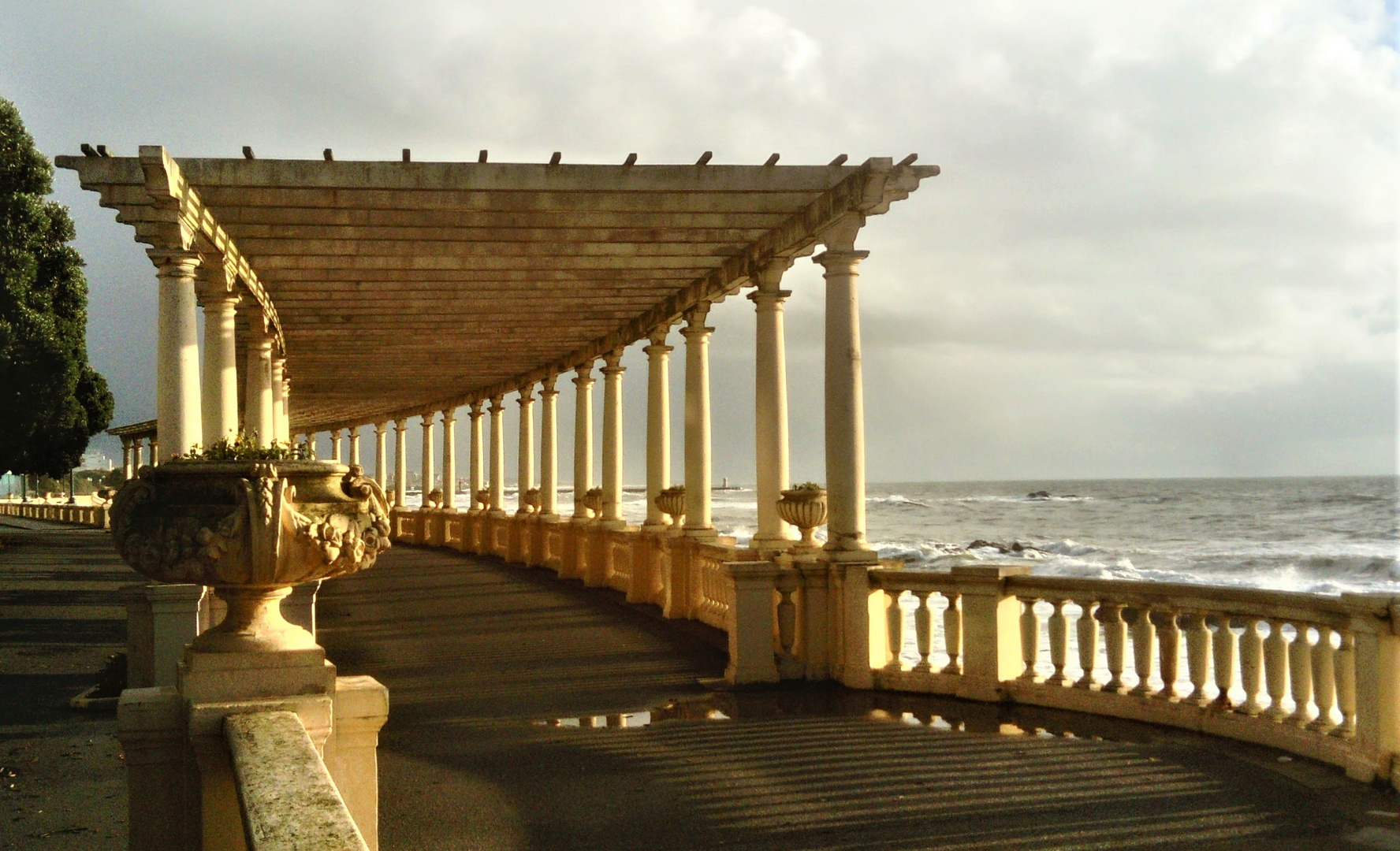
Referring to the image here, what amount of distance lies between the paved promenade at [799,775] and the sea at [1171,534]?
14116mm

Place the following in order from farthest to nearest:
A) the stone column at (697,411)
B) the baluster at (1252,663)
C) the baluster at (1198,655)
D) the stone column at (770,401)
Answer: the stone column at (697,411) → the stone column at (770,401) → the baluster at (1198,655) → the baluster at (1252,663)

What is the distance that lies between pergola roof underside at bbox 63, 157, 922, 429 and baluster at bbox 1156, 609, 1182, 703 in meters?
4.75

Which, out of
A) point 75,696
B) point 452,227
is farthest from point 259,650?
point 452,227

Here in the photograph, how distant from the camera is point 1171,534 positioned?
2621 inches

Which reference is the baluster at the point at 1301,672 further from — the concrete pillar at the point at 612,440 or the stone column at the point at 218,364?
the concrete pillar at the point at 612,440

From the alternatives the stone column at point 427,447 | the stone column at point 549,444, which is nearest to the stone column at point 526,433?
the stone column at point 549,444

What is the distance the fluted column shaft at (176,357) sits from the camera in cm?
1130

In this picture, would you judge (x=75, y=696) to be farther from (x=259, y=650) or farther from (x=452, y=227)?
(x=259, y=650)

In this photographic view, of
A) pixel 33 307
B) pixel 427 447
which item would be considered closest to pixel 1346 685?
pixel 33 307

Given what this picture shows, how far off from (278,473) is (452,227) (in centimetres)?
864

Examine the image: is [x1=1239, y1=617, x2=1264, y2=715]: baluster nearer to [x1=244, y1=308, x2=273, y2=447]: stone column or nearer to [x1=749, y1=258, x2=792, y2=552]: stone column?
[x1=749, y1=258, x2=792, y2=552]: stone column

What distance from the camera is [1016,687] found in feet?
31.8

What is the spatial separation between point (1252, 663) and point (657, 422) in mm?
11044

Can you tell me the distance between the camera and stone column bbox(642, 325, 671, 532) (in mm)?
18062
